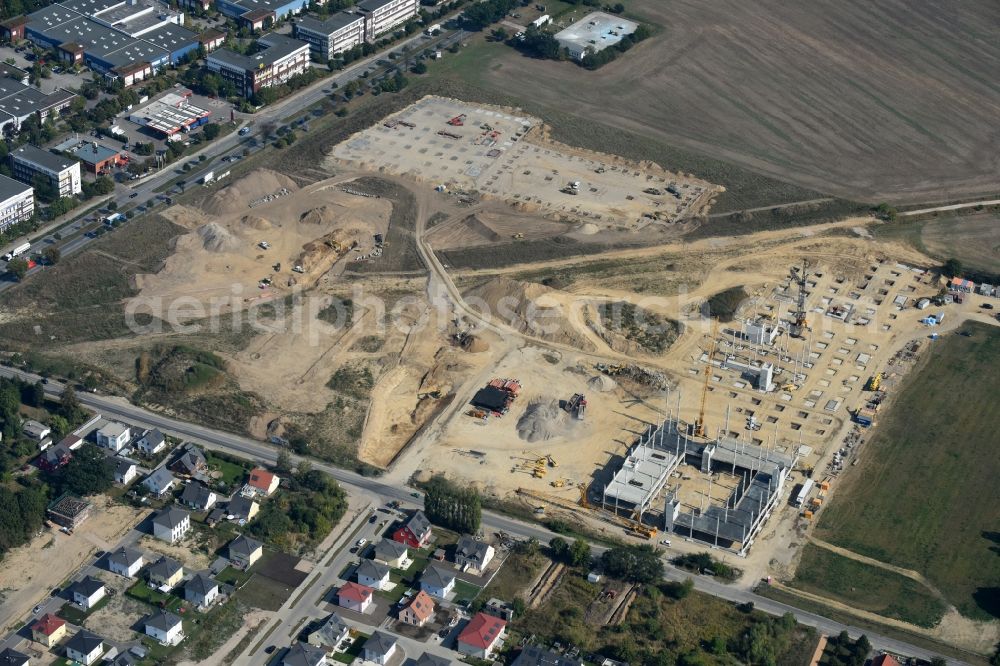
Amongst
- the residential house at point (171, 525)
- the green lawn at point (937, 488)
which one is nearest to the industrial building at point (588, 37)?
the green lawn at point (937, 488)

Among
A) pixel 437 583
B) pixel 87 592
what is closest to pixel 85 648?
pixel 87 592

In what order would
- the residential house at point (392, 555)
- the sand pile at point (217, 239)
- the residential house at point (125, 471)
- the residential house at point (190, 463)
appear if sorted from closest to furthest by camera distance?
the residential house at point (392, 555) → the residential house at point (125, 471) → the residential house at point (190, 463) → the sand pile at point (217, 239)

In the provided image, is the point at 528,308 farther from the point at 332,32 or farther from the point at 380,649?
the point at 332,32

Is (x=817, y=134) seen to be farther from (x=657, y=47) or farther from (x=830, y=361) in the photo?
(x=830, y=361)

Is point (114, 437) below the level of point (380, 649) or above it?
below

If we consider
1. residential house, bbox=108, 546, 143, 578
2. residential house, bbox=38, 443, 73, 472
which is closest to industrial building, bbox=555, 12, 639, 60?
residential house, bbox=38, 443, 73, 472

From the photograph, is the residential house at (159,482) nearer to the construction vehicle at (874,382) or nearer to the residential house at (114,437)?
the residential house at (114,437)
